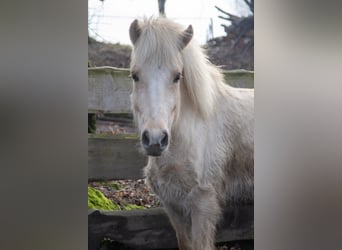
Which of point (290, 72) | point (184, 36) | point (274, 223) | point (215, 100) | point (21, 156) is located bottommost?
point (274, 223)

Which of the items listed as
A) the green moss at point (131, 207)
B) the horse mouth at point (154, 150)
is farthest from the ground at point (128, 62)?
the horse mouth at point (154, 150)

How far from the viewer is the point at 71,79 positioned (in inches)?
90.9

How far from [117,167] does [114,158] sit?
0.16 ft

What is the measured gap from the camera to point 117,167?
92.4 inches

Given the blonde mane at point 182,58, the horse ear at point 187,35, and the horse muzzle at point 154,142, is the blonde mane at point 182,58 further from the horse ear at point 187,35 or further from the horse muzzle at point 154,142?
the horse muzzle at point 154,142

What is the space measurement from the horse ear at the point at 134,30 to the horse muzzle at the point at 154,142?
0.49m

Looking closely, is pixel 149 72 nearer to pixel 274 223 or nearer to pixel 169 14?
pixel 169 14

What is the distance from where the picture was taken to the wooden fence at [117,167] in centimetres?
232

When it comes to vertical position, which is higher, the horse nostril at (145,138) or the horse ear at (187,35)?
the horse ear at (187,35)

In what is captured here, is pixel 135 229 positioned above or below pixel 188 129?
below

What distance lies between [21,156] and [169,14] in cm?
105

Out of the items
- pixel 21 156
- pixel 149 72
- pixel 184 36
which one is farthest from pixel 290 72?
pixel 21 156

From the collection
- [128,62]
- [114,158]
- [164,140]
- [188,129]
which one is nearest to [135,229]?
[114,158]

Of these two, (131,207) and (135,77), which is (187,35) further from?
(131,207)
